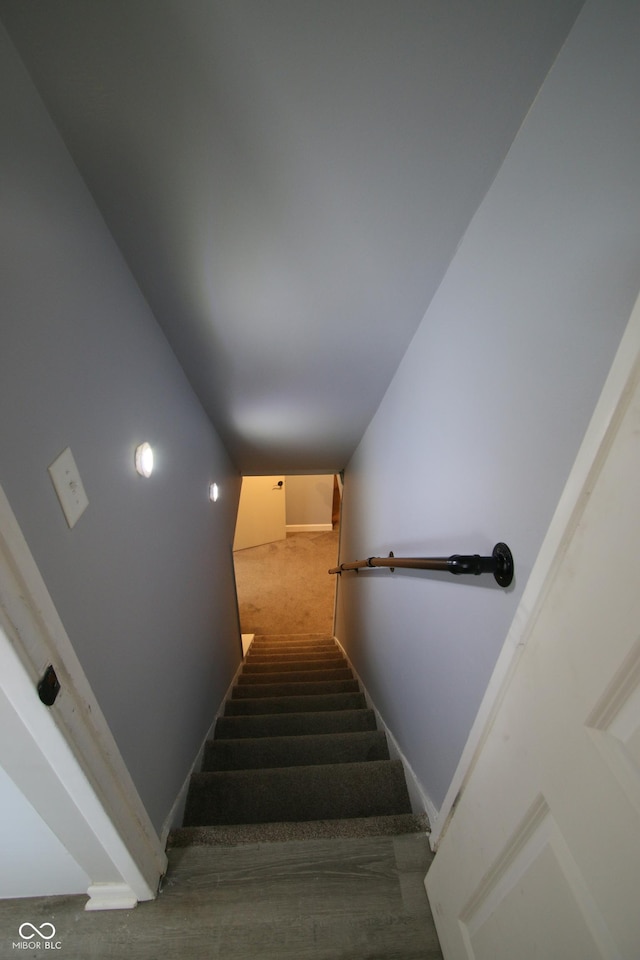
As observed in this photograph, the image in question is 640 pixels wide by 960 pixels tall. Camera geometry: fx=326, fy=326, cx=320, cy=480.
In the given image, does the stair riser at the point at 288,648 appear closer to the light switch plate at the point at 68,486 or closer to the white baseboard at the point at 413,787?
the white baseboard at the point at 413,787

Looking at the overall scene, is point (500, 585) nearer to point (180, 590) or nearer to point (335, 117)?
point (335, 117)

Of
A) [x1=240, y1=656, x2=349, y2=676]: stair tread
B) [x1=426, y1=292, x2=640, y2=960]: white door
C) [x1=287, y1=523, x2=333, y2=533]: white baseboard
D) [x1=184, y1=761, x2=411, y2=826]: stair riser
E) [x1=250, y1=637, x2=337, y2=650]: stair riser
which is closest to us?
[x1=426, y1=292, x2=640, y2=960]: white door

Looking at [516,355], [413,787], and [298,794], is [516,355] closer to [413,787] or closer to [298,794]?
[413,787]

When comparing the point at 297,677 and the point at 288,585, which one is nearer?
the point at 297,677

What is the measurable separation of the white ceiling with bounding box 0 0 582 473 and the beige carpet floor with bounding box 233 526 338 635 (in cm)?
457

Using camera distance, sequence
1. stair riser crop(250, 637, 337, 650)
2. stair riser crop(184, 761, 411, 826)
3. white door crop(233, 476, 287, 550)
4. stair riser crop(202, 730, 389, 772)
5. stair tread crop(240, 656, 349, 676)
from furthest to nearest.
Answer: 1. white door crop(233, 476, 287, 550)
2. stair riser crop(250, 637, 337, 650)
3. stair tread crop(240, 656, 349, 676)
4. stair riser crop(202, 730, 389, 772)
5. stair riser crop(184, 761, 411, 826)

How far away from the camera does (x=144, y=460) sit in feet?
3.78

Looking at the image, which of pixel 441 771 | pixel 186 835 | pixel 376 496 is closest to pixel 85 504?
pixel 186 835

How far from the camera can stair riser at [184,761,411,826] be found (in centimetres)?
133

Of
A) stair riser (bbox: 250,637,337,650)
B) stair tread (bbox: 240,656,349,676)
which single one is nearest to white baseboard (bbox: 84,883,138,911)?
stair tread (bbox: 240,656,349,676)

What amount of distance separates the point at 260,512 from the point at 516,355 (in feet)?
19.5

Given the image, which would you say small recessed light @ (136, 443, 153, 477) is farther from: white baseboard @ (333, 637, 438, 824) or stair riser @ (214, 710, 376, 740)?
stair riser @ (214, 710, 376, 740)

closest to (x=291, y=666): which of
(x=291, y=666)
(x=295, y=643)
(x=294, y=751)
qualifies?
(x=291, y=666)

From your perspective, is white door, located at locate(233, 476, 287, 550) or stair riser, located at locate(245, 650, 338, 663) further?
A: white door, located at locate(233, 476, 287, 550)
